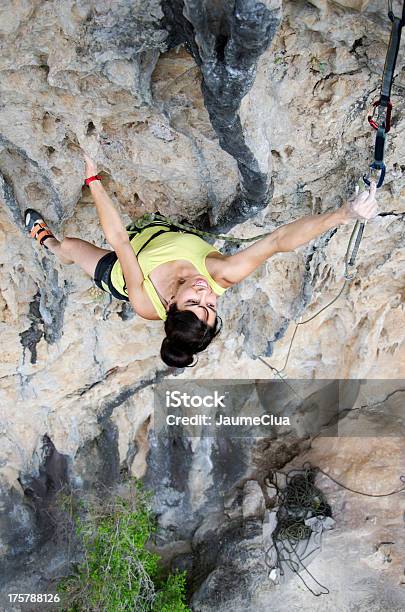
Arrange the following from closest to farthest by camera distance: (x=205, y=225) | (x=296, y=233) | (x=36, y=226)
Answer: (x=296, y=233)
(x=36, y=226)
(x=205, y=225)

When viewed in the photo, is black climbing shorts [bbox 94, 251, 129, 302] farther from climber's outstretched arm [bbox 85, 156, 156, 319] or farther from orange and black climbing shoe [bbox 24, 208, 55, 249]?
orange and black climbing shoe [bbox 24, 208, 55, 249]

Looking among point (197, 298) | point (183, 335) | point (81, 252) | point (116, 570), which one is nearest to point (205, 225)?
point (81, 252)

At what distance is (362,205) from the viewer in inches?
64.4

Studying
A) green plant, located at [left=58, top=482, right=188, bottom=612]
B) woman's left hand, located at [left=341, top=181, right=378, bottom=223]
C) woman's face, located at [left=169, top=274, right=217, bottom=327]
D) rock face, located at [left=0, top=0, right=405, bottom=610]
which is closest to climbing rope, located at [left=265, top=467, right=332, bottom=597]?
rock face, located at [left=0, top=0, right=405, bottom=610]

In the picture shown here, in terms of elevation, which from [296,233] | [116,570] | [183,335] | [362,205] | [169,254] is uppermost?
[362,205]

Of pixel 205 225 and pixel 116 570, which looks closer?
pixel 205 225

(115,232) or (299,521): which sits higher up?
(115,232)

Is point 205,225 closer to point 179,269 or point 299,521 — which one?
point 179,269

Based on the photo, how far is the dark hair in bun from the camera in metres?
1.87

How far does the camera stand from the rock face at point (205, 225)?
1.77m

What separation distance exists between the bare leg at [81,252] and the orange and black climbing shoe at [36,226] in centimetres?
6

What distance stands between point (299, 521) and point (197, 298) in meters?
3.03

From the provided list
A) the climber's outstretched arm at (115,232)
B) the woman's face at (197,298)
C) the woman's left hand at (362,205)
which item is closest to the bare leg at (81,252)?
the climber's outstretched arm at (115,232)

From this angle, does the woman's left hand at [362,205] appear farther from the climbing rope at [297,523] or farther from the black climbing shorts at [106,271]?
the climbing rope at [297,523]
